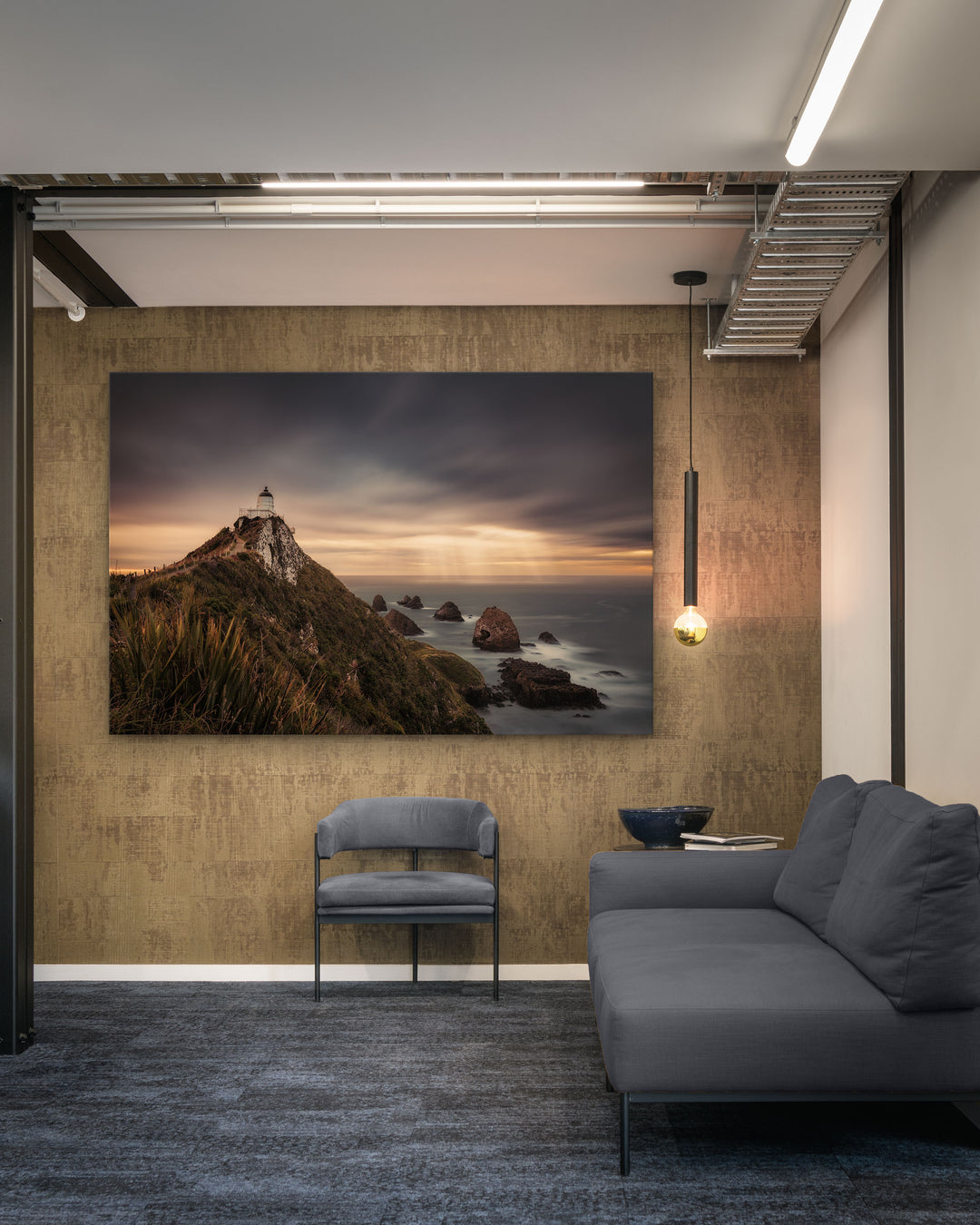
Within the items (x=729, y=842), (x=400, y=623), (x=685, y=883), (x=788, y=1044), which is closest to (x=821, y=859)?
(x=685, y=883)

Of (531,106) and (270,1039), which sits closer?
(531,106)

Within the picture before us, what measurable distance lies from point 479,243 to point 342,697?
223cm

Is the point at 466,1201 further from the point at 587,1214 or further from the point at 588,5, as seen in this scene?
the point at 588,5

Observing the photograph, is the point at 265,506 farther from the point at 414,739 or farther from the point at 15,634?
the point at 15,634

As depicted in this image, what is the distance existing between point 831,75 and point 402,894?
11.1ft

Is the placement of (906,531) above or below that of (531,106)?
below

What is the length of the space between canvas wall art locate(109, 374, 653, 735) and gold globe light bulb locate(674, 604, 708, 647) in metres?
0.28

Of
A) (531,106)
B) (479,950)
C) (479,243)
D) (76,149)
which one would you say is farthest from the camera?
(479,950)

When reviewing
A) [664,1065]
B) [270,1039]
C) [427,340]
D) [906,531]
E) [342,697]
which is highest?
[427,340]

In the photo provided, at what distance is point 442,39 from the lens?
2.78 m

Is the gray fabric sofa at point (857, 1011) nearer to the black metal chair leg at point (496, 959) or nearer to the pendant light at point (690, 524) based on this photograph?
the black metal chair leg at point (496, 959)

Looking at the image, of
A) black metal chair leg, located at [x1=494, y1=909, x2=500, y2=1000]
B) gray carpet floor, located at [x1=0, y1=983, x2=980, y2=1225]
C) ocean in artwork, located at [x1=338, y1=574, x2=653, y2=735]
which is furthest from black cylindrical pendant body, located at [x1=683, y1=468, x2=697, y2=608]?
gray carpet floor, located at [x1=0, y1=983, x2=980, y2=1225]

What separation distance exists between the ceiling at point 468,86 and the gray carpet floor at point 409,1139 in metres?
3.10

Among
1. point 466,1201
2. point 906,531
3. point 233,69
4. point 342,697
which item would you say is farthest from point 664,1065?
point 233,69
